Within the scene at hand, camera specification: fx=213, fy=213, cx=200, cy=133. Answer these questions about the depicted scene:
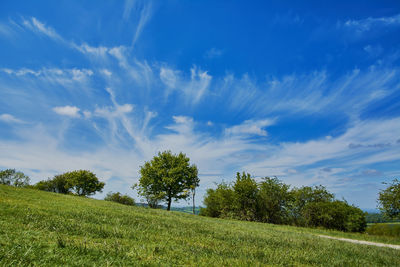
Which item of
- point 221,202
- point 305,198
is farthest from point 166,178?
point 305,198

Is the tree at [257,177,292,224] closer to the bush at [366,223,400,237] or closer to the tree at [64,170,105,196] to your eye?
the bush at [366,223,400,237]

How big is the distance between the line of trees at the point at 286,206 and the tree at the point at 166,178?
30.4ft

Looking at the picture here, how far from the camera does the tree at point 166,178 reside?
47.1 meters

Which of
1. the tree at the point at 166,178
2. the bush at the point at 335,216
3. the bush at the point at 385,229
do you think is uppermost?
the tree at the point at 166,178

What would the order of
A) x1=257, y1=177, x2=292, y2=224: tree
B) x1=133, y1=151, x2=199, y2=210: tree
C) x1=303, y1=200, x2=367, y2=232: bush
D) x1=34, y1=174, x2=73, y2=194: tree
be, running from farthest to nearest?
x1=34, y1=174, x2=73, y2=194: tree, x1=133, y1=151, x2=199, y2=210: tree, x1=257, y1=177, x2=292, y2=224: tree, x1=303, y1=200, x2=367, y2=232: bush

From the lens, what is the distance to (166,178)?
1805 inches

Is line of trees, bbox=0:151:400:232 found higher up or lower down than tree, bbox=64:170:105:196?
lower down

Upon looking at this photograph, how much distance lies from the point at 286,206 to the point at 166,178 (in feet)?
79.5

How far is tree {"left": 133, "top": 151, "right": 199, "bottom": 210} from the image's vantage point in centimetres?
4706

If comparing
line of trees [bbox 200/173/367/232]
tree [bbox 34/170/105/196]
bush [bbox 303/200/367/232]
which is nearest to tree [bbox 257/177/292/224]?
line of trees [bbox 200/173/367/232]

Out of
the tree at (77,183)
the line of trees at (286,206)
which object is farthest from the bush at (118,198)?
the line of trees at (286,206)

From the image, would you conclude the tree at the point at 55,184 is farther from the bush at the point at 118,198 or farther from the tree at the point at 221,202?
the tree at the point at 221,202

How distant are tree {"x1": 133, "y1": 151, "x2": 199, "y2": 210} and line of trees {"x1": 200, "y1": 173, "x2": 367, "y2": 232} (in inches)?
365

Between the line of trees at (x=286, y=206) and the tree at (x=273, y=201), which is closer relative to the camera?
the line of trees at (x=286, y=206)
